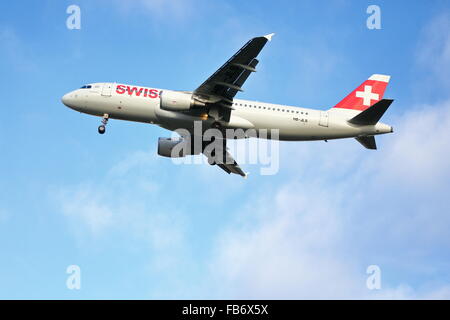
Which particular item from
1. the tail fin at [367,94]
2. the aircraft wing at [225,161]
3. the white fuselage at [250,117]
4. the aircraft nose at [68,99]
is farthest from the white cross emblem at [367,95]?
the aircraft nose at [68,99]

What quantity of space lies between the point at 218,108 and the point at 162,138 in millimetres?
9208

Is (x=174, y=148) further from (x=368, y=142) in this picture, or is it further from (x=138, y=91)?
(x=368, y=142)

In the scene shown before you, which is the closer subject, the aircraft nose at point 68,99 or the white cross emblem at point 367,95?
the aircraft nose at point 68,99

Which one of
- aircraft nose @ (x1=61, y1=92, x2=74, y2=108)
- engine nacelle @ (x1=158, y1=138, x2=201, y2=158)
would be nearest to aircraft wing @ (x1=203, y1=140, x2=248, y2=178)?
engine nacelle @ (x1=158, y1=138, x2=201, y2=158)

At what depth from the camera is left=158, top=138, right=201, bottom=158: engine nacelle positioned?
48688mm

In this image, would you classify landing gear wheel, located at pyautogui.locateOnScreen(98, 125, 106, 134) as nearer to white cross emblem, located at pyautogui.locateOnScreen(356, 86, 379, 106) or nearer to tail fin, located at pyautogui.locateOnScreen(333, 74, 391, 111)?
tail fin, located at pyautogui.locateOnScreen(333, 74, 391, 111)

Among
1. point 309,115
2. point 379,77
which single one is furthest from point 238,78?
point 379,77

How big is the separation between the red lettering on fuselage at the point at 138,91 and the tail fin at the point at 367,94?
14800 mm

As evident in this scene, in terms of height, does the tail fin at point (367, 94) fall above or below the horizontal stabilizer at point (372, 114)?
above

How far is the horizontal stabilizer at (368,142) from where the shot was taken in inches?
1721

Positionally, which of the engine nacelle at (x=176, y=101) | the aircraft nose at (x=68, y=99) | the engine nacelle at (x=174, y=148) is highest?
the aircraft nose at (x=68, y=99)

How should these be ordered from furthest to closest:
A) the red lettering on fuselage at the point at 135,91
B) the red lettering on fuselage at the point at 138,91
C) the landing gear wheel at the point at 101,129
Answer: the landing gear wheel at the point at 101,129
the red lettering on fuselage at the point at 135,91
the red lettering on fuselage at the point at 138,91

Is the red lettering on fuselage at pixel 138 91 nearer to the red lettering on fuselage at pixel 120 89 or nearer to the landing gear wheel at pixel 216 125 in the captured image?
the red lettering on fuselage at pixel 120 89

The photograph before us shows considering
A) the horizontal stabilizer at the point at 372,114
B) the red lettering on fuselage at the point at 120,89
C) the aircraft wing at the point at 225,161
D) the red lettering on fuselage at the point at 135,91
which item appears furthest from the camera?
the aircraft wing at the point at 225,161
